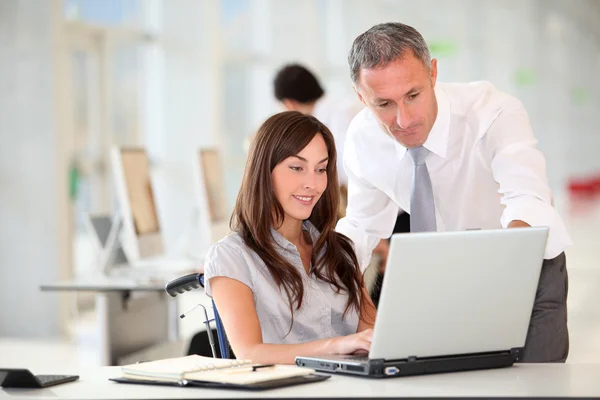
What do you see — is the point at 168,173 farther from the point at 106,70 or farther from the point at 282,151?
the point at 282,151

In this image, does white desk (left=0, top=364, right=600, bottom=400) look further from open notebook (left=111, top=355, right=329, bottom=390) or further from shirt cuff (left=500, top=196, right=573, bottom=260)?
shirt cuff (left=500, top=196, right=573, bottom=260)

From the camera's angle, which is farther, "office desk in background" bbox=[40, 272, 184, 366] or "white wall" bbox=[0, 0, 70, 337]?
"white wall" bbox=[0, 0, 70, 337]

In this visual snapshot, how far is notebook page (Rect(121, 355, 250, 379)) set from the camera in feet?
5.63

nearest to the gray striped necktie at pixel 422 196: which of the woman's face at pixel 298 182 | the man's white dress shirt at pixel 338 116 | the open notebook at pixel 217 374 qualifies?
the woman's face at pixel 298 182

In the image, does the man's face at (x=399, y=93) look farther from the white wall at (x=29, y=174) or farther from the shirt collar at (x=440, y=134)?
the white wall at (x=29, y=174)

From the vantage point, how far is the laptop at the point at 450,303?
166 cm

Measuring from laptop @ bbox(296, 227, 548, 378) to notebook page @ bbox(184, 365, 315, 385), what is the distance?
0.30 ft

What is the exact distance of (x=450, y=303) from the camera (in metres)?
1.72

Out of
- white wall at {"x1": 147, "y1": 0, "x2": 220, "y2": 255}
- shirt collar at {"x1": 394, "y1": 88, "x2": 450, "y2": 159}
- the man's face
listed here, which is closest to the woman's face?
the man's face

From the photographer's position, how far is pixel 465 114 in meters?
2.62

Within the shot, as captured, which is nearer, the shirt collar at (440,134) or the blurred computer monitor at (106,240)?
the shirt collar at (440,134)

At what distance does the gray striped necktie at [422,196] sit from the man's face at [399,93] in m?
0.23

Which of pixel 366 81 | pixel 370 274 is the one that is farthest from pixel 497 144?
pixel 370 274

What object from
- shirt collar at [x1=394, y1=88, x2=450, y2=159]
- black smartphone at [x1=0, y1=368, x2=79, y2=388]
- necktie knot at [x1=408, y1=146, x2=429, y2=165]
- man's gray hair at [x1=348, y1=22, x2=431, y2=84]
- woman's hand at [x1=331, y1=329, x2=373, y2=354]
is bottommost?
black smartphone at [x1=0, y1=368, x2=79, y2=388]
